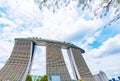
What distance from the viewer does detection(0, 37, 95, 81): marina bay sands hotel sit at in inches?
3426

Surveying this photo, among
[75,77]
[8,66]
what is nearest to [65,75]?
[75,77]

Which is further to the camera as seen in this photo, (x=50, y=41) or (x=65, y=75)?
(x=50, y=41)

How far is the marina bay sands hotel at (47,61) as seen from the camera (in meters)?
87.0

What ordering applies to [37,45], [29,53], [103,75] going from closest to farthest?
[29,53] < [37,45] < [103,75]

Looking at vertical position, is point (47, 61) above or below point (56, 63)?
above

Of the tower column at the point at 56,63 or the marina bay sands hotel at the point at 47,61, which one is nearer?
the marina bay sands hotel at the point at 47,61

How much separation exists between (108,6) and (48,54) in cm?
9096

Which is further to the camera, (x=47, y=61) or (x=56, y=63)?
(x=56, y=63)

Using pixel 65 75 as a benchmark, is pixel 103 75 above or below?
above

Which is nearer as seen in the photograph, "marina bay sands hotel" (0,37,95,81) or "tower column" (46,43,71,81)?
"marina bay sands hotel" (0,37,95,81)

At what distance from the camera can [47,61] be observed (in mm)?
94062

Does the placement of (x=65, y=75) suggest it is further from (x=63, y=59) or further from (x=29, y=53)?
(x=29, y=53)

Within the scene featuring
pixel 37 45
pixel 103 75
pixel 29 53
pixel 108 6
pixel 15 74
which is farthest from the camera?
pixel 103 75

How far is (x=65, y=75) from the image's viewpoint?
91.2 m
